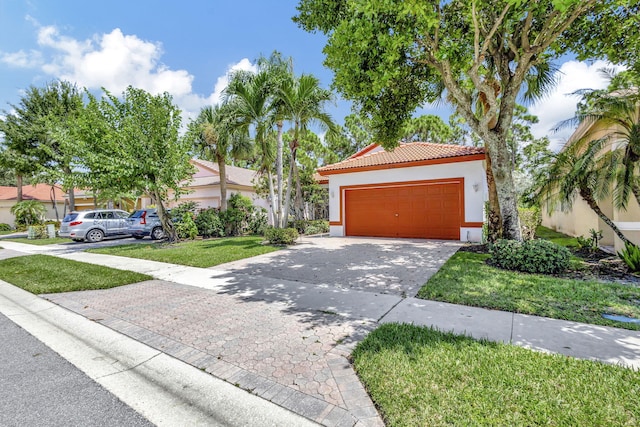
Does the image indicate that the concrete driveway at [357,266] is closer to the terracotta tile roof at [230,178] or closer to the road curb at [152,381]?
the road curb at [152,381]

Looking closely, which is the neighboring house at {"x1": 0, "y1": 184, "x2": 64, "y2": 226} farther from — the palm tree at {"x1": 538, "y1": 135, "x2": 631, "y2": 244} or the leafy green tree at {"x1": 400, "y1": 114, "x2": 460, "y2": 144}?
the palm tree at {"x1": 538, "y1": 135, "x2": 631, "y2": 244}

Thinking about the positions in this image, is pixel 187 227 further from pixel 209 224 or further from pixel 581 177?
pixel 581 177

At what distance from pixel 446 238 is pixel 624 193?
642 cm

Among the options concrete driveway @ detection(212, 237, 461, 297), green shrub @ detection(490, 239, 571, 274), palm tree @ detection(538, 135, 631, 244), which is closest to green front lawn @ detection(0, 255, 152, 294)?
concrete driveway @ detection(212, 237, 461, 297)

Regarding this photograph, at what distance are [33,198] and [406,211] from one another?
39557 millimetres

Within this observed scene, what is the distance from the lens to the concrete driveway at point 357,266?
6.22 m

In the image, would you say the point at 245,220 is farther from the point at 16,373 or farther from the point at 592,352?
the point at 592,352

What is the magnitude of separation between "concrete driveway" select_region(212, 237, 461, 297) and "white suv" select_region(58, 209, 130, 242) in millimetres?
12219

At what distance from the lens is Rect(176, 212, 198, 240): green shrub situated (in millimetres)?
14641

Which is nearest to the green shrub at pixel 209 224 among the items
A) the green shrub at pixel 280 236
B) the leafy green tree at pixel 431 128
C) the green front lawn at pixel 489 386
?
the green shrub at pixel 280 236

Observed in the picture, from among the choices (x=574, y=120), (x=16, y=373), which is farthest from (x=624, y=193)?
(x=16, y=373)

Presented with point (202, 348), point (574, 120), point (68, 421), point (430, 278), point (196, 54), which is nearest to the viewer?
point (68, 421)

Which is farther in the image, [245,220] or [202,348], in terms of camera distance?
[245,220]

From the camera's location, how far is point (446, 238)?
12547 millimetres
